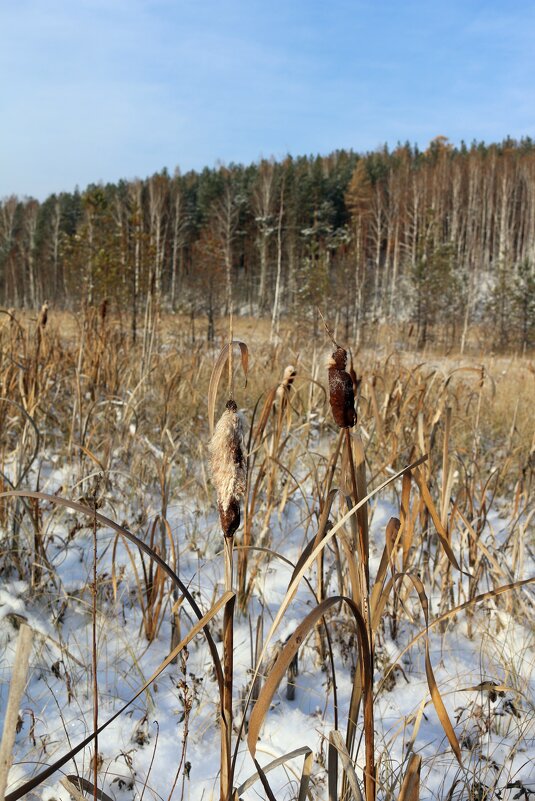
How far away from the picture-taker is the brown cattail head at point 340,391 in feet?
1.95

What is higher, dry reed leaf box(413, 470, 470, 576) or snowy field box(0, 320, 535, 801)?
dry reed leaf box(413, 470, 470, 576)

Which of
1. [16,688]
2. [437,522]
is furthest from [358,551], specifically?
[16,688]

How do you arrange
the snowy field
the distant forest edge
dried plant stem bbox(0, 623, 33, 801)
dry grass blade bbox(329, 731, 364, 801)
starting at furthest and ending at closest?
the distant forest edge < the snowy field < dry grass blade bbox(329, 731, 364, 801) < dried plant stem bbox(0, 623, 33, 801)

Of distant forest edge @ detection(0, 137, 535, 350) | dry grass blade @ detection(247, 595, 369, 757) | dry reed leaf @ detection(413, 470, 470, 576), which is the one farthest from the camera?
distant forest edge @ detection(0, 137, 535, 350)

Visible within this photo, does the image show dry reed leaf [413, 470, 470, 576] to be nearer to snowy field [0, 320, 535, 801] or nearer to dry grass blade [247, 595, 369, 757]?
snowy field [0, 320, 535, 801]

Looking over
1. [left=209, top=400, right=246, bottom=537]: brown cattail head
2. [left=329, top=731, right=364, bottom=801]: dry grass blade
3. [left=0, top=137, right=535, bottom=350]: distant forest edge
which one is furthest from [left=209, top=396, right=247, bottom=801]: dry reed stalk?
[left=0, top=137, right=535, bottom=350]: distant forest edge

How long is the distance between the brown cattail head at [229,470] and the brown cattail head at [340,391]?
12 centimetres

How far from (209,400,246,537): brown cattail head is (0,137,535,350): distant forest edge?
13.1m

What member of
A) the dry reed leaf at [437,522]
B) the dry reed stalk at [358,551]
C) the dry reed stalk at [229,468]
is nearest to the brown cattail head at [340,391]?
the dry reed stalk at [358,551]

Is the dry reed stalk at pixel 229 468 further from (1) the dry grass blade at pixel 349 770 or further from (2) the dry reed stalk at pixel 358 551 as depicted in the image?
(1) the dry grass blade at pixel 349 770

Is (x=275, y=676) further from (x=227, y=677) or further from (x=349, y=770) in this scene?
(x=349, y=770)

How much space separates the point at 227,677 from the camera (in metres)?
0.64

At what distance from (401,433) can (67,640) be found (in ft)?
6.62

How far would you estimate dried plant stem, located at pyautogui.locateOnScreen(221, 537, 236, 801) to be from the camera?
600mm
